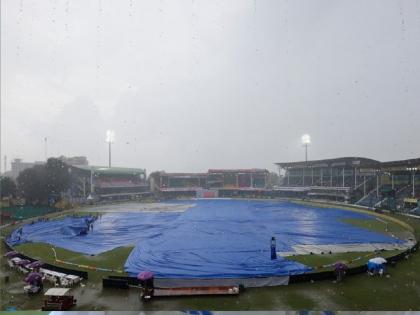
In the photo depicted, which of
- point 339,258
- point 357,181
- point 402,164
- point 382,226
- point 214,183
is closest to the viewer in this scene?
point 339,258

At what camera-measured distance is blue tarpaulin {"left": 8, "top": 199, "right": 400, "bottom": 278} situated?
24.3 m

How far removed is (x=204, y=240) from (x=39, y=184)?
50.6 m

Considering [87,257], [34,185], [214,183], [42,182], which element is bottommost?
[87,257]

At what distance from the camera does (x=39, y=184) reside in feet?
231

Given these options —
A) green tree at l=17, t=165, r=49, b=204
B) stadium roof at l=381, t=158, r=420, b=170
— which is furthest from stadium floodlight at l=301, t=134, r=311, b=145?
green tree at l=17, t=165, r=49, b=204

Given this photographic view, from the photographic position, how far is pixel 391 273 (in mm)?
22547

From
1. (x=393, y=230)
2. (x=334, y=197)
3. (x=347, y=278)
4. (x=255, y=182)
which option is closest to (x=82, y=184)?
(x=255, y=182)

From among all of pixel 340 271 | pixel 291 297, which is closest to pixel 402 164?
pixel 340 271

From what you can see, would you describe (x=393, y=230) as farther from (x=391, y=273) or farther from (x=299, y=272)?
(x=299, y=272)

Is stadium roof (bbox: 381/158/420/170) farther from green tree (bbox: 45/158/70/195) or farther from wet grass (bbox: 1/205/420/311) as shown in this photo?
green tree (bbox: 45/158/70/195)

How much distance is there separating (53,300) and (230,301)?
384 inches

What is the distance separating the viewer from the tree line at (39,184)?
231 feet

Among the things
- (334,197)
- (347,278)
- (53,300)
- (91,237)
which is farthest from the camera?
(334,197)

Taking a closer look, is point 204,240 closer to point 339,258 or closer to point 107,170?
point 339,258
